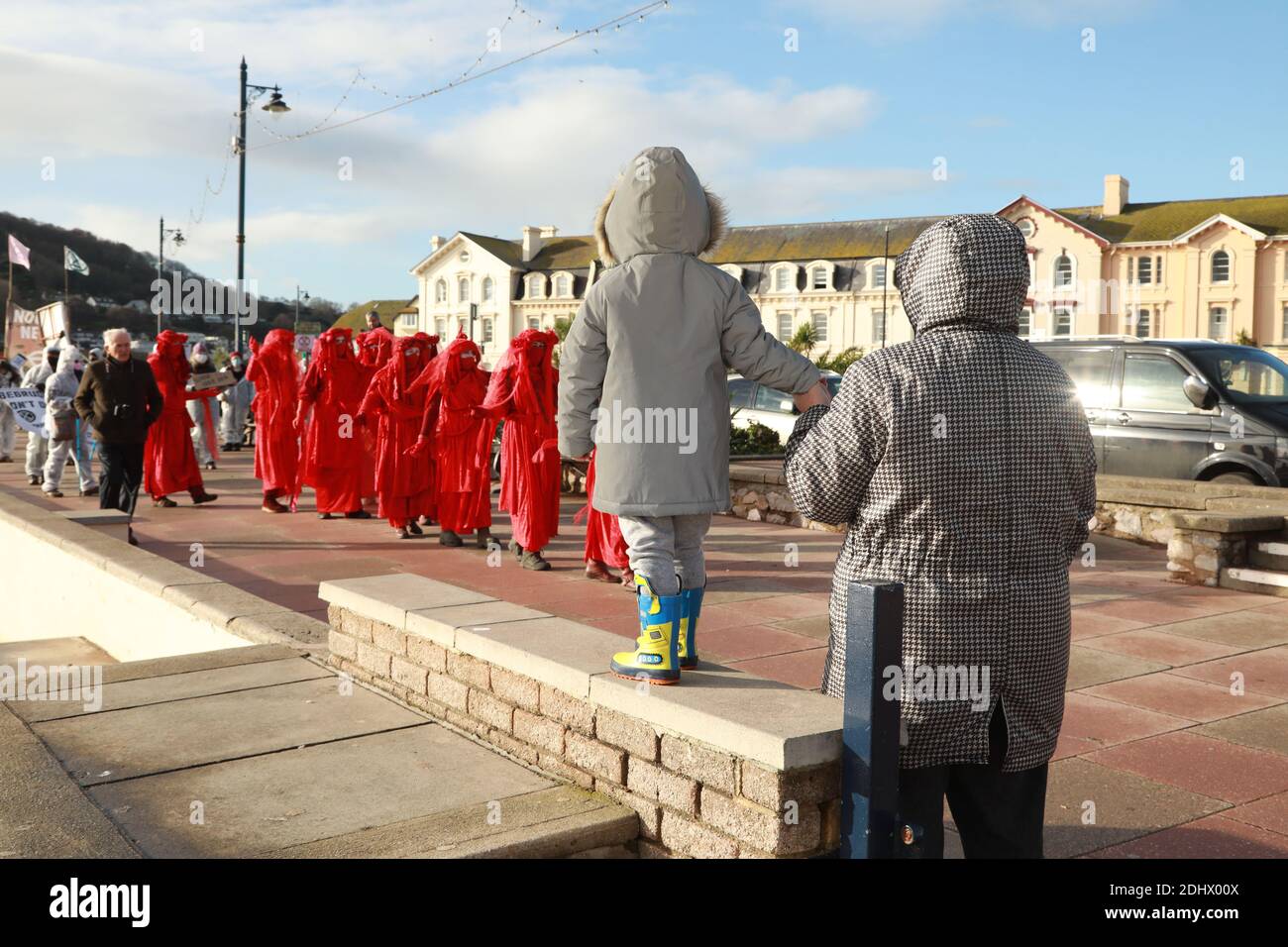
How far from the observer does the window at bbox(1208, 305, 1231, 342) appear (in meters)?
59.4

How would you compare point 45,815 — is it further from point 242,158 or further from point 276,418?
point 242,158

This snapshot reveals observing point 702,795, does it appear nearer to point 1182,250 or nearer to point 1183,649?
point 1183,649

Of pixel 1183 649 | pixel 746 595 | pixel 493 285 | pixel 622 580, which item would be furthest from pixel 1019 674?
pixel 493 285

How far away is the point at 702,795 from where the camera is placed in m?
3.44

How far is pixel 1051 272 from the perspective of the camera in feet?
209

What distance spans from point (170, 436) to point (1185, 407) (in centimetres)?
1069

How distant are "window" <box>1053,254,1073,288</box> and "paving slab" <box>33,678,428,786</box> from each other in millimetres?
63622

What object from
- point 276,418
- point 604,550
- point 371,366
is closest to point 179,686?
point 604,550

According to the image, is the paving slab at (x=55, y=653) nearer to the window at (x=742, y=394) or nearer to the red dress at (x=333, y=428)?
the red dress at (x=333, y=428)

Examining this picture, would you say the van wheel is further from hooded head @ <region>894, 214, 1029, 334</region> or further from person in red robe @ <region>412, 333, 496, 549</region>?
hooded head @ <region>894, 214, 1029, 334</region>
